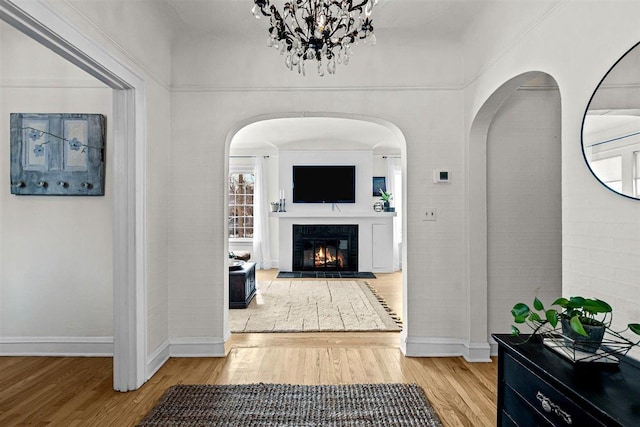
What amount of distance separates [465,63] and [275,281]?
14.5 feet

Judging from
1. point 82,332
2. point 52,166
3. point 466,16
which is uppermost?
point 466,16

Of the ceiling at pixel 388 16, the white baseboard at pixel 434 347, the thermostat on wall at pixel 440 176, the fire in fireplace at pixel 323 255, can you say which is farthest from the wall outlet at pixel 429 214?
the fire in fireplace at pixel 323 255

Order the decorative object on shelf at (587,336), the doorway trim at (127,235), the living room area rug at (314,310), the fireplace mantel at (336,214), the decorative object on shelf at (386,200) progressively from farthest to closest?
the decorative object on shelf at (386,200), the fireplace mantel at (336,214), the living room area rug at (314,310), the doorway trim at (127,235), the decorative object on shelf at (587,336)

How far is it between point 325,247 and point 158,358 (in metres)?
4.61

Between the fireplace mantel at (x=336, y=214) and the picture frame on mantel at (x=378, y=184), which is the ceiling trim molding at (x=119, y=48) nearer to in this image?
the fireplace mantel at (x=336, y=214)

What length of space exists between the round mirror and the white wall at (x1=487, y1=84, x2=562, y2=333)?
1.48 meters

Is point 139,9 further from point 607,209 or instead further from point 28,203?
point 607,209

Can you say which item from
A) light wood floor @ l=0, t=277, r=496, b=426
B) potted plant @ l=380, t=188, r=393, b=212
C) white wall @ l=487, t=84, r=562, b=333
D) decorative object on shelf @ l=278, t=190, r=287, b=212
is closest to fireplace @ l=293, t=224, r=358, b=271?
decorative object on shelf @ l=278, t=190, r=287, b=212

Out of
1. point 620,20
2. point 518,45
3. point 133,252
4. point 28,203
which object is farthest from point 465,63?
point 28,203

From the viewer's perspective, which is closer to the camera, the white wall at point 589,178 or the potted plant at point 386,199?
the white wall at point 589,178

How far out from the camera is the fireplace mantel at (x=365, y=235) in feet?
23.6

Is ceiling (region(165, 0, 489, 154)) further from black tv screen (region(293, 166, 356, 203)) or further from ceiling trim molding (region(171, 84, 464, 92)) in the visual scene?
black tv screen (region(293, 166, 356, 203))

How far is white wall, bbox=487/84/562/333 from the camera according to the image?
3105 millimetres

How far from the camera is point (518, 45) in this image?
2.31 metres
